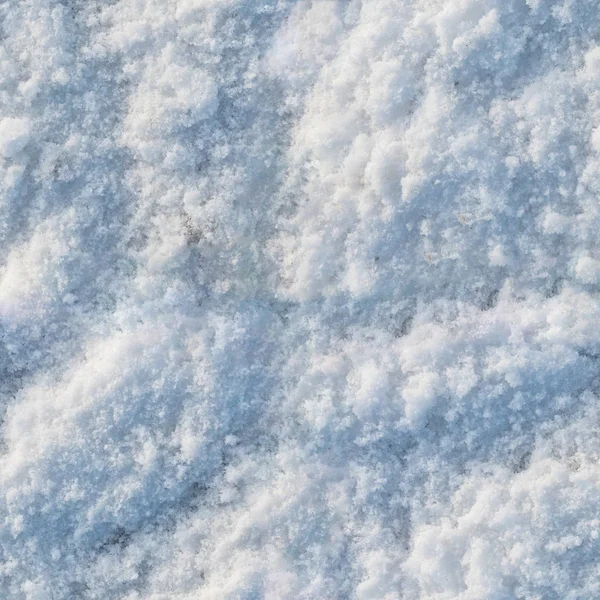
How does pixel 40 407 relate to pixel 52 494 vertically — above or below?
above

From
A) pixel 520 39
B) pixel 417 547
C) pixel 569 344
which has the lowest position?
pixel 417 547

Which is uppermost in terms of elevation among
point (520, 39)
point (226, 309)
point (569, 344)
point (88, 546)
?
point (520, 39)

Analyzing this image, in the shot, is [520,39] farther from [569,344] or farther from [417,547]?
[417,547]

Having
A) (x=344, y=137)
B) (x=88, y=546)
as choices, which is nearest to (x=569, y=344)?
(x=344, y=137)

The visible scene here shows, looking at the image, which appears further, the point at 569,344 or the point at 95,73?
the point at 95,73

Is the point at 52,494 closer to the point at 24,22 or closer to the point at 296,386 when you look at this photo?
the point at 296,386

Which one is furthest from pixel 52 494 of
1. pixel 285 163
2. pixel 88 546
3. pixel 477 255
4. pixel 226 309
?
pixel 477 255
